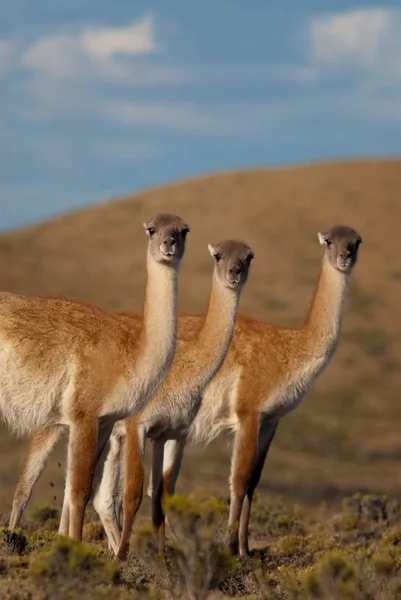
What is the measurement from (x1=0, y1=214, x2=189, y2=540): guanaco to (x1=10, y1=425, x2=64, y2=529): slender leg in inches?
59.5

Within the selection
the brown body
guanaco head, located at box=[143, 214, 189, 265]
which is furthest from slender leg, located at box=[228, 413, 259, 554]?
guanaco head, located at box=[143, 214, 189, 265]

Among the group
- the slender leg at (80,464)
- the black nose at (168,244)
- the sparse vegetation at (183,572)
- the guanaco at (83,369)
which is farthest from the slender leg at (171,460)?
the black nose at (168,244)

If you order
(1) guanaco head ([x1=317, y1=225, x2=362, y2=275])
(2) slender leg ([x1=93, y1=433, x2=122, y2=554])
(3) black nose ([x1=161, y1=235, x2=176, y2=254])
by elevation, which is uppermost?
(1) guanaco head ([x1=317, y1=225, x2=362, y2=275])

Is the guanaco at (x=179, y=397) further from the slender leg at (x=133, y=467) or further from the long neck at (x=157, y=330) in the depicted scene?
the long neck at (x=157, y=330)

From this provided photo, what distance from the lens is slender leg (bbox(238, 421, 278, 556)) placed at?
38.4 ft

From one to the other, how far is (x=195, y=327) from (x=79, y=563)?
4.01 m

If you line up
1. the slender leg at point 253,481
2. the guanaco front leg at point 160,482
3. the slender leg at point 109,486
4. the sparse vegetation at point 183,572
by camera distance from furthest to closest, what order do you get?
the slender leg at point 253,481
the slender leg at point 109,486
the guanaco front leg at point 160,482
the sparse vegetation at point 183,572

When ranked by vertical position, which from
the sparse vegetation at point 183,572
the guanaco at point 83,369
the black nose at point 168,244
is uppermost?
the black nose at point 168,244

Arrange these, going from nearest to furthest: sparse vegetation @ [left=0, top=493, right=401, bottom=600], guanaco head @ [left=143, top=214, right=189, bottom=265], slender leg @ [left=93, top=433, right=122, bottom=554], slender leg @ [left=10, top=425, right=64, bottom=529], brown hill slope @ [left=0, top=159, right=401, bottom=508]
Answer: sparse vegetation @ [left=0, top=493, right=401, bottom=600] < guanaco head @ [left=143, top=214, right=189, bottom=265] < slender leg @ [left=93, top=433, right=122, bottom=554] < slender leg @ [left=10, top=425, right=64, bottom=529] < brown hill slope @ [left=0, top=159, right=401, bottom=508]

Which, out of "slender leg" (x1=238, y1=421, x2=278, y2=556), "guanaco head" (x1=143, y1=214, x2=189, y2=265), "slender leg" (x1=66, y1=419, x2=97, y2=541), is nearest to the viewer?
"slender leg" (x1=66, y1=419, x2=97, y2=541)

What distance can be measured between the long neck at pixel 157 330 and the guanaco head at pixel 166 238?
0.11m

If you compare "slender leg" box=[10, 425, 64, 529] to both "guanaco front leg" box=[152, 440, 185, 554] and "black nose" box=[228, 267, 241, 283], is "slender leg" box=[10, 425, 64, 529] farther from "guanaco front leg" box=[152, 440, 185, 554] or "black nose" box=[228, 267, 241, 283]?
"black nose" box=[228, 267, 241, 283]

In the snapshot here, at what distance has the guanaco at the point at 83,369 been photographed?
9.14 metres

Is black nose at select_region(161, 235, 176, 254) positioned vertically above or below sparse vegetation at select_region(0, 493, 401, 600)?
above
